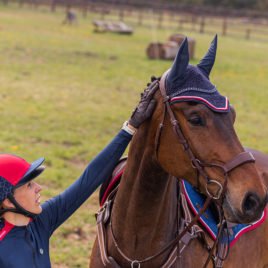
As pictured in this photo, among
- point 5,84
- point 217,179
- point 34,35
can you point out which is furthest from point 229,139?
point 34,35

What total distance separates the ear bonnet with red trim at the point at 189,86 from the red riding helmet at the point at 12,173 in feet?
3.14

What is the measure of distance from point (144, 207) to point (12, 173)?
35.6 inches

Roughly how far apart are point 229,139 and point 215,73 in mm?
14140

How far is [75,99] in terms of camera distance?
10578 mm

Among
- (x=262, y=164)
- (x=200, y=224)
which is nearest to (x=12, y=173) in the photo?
(x=200, y=224)

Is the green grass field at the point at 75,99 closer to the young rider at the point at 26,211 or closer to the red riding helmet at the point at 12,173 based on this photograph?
the young rider at the point at 26,211

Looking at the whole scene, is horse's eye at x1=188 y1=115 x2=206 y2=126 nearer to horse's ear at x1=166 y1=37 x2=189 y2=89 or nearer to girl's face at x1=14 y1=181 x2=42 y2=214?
horse's ear at x1=166 y1=37 x2=189 y2=89

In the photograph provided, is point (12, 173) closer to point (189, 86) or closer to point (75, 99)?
point (189, 86)

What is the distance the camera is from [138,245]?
264cm

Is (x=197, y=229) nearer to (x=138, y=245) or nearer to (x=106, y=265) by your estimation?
(x=138, y=245)

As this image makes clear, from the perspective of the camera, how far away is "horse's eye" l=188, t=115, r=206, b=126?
2141mm

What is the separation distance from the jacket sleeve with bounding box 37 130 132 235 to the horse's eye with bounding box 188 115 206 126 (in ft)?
1.86

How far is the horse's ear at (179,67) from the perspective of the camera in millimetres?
2139

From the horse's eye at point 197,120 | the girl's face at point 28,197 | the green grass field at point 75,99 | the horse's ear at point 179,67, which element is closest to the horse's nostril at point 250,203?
the horse's eye at point 197,120
